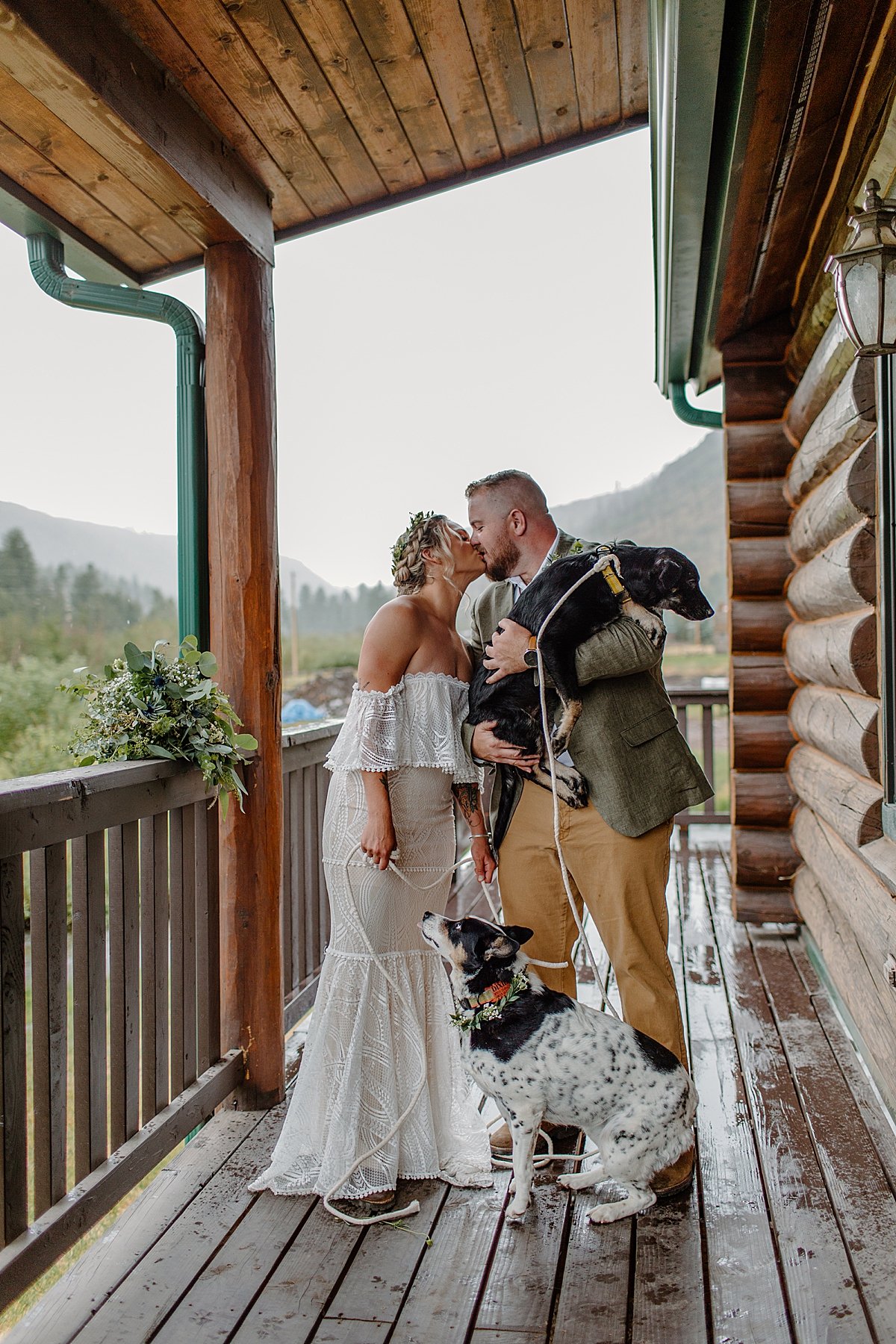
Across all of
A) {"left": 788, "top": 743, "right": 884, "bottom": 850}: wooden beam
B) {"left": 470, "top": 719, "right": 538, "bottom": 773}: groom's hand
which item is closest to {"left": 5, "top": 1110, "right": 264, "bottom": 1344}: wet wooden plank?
{"left": 470, "top": 719, "right": 538, "bottom": 773}: groom's hand

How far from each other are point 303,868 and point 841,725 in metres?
1.98

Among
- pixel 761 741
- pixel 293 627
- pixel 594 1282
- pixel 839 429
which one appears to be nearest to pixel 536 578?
pixel 839 429

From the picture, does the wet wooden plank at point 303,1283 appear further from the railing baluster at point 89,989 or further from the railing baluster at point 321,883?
the railing baluster at point 321,883

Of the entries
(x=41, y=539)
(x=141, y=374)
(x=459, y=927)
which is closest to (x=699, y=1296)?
(x=459, y=927)

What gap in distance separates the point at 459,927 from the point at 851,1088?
5.06 feet

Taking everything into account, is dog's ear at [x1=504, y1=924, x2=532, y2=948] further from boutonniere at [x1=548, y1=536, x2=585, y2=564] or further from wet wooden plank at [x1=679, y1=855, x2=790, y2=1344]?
boutonniere at [x1=548, y1=536, x2=585, y2=564]

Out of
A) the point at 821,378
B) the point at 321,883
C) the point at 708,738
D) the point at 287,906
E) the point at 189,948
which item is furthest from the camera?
the point at 708,738

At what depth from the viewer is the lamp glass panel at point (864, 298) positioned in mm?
1922

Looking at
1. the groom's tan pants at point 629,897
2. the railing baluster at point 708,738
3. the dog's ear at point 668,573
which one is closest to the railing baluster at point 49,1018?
the groom's tan pants at point 629,897

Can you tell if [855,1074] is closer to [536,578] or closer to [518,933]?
[518,933]

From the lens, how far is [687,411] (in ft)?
16.9

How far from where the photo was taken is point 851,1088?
2.86 meters

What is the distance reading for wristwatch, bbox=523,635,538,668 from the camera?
232 cm

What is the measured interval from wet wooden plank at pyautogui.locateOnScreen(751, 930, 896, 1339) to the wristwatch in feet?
4.76
